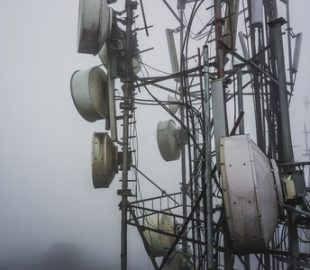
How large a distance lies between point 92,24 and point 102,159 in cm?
323

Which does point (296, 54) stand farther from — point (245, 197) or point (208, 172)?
point (245, 197)

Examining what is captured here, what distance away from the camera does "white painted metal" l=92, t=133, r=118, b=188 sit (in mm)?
7672

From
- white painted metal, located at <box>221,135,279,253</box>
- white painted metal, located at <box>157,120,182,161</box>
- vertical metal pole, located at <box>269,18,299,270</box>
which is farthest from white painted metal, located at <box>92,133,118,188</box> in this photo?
vertical metal pole, located at <box>269,18,299,270</box>

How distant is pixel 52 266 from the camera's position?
50938 millimetres

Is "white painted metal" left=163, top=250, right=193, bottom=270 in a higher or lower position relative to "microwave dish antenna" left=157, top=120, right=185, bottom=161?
lower

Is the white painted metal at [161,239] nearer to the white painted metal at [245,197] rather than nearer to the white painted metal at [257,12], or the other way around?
→ the white painted metal at [245,197]

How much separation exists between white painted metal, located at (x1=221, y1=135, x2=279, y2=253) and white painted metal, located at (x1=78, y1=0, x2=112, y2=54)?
4.36m

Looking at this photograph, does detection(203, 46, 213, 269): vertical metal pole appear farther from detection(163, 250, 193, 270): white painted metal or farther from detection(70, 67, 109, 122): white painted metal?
detection(163, 250, 193, 270): white painted metal

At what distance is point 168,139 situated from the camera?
10.7m

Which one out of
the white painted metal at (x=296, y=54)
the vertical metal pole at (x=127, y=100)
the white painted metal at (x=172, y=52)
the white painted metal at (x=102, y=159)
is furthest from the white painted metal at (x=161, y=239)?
the white painted metal at (x=296, y=54)

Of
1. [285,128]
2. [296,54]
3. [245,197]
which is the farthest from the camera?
[296,54]

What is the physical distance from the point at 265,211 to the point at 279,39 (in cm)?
363

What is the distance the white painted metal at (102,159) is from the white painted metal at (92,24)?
2205mm

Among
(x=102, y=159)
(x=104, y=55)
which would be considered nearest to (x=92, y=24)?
(x=104, y=55)
